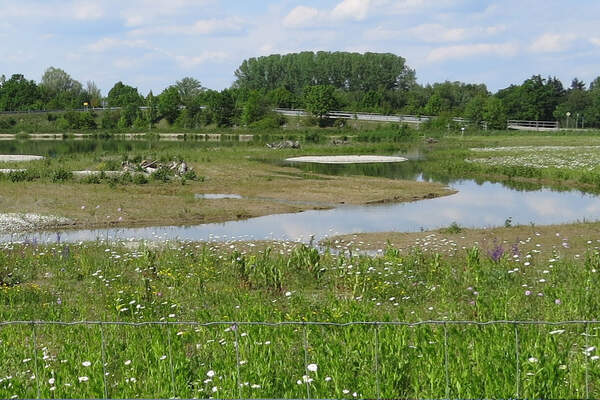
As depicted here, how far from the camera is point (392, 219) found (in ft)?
95.3

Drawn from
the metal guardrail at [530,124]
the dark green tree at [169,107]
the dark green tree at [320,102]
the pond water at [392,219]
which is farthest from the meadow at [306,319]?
the dark green tree at [169,107]

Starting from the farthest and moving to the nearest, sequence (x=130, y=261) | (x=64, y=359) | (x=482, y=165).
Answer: (x=482, y=165) < (x=130, y=261) < (x=64, y=359)

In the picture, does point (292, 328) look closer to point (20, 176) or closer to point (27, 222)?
point (27, 222)

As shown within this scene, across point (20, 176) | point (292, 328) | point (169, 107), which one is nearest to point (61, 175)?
point (20, 176)

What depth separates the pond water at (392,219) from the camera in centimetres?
2506

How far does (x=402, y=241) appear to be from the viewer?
21953 mm

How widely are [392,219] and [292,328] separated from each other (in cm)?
1997

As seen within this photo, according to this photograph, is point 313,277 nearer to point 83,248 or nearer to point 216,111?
point 83,248

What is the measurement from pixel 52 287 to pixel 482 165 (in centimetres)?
4231

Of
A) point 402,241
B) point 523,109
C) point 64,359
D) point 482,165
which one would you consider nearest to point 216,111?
point 523,109

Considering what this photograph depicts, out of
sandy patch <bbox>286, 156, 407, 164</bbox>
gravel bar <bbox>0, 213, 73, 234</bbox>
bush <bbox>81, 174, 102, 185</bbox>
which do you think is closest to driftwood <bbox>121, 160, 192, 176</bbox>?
bush <bbox>81, 174, 102, 185</bbox>

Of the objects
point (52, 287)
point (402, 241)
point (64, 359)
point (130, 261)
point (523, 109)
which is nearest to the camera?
point (64, 359)

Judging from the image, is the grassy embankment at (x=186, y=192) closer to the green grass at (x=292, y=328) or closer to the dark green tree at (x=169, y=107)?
the green grass at (x=292, y=328)

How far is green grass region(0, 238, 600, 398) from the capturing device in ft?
23.9
